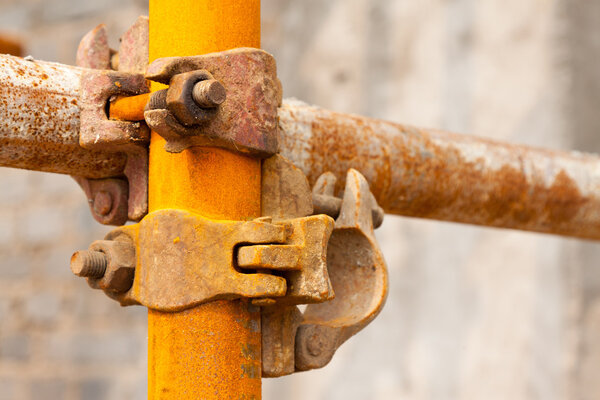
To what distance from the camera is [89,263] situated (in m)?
0.72

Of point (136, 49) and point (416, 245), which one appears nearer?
point (136, 49)

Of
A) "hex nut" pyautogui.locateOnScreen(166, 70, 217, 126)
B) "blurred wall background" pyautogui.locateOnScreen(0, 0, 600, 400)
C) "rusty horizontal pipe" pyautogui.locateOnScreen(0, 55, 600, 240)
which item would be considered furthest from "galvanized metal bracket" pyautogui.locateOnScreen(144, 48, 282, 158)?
"blurred wall background" pyautogui.locateOnScreen(0, 0, 600, 400)

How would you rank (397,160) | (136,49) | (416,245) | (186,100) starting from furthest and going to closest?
(416,245) < (397,160) < (136,49) < (186,100)

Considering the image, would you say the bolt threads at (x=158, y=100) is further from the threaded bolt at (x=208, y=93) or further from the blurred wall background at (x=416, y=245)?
the blurred wall background at (x=416, y=245)

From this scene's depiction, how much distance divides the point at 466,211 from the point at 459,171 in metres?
0.06

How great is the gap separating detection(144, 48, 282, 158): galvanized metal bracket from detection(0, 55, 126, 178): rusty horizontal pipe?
0.10 m

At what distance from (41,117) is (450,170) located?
1.67 feet

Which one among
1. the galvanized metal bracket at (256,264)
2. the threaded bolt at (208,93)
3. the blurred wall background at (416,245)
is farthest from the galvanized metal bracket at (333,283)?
the blurred wall background at (416,245)

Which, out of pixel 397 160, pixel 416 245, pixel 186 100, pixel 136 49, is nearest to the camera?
pixel 186 100

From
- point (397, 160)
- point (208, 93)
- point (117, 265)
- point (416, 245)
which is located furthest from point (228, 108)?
point (416, 245)

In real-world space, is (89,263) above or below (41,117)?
below

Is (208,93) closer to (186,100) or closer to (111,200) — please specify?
(186,100)

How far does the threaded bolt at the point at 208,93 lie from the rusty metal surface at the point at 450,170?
0.17 meters

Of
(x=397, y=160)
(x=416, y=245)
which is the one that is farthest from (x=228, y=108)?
(x=416, y=245)
